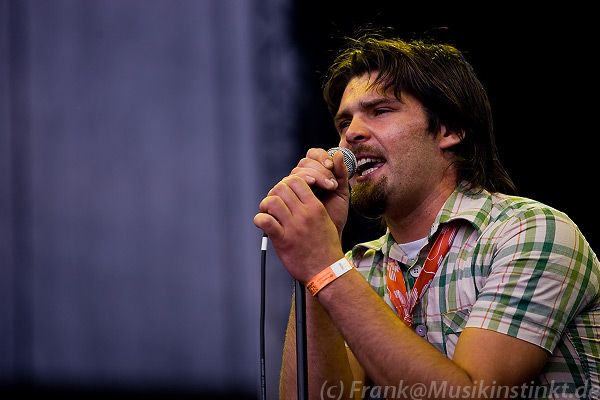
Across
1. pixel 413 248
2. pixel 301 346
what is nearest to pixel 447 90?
pixel 413 248

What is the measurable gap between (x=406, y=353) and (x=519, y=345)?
26 cm

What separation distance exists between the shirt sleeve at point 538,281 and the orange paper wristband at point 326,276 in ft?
1.04

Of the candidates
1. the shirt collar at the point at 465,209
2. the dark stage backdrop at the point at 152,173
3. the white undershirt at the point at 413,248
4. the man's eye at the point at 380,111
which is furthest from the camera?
the dark stage backdrop at the point at 152,173

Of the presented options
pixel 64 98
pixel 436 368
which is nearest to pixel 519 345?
pixel 436 368

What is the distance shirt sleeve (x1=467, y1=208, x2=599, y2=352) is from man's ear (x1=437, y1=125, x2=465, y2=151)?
1.69 feet

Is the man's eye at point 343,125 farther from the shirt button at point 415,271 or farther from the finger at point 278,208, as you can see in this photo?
the finger at point 278,208

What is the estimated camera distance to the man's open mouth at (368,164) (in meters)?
1.85

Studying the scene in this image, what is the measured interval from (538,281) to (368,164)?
25.6 inches

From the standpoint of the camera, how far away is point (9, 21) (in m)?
3.85

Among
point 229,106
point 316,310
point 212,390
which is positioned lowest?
point 212,390

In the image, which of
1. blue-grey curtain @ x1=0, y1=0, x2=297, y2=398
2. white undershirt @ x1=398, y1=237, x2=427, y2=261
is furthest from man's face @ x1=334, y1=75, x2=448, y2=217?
blue-grey curtain @ x1=0, y1=0, x2=297, y2=398

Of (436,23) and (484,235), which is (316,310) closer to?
(484,235)

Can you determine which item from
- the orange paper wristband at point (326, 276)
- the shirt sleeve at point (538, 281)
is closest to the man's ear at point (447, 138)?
the shirt sleeve at point (538, 281)

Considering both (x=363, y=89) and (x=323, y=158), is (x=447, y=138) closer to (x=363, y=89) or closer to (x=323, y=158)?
(x=363, y=89)
